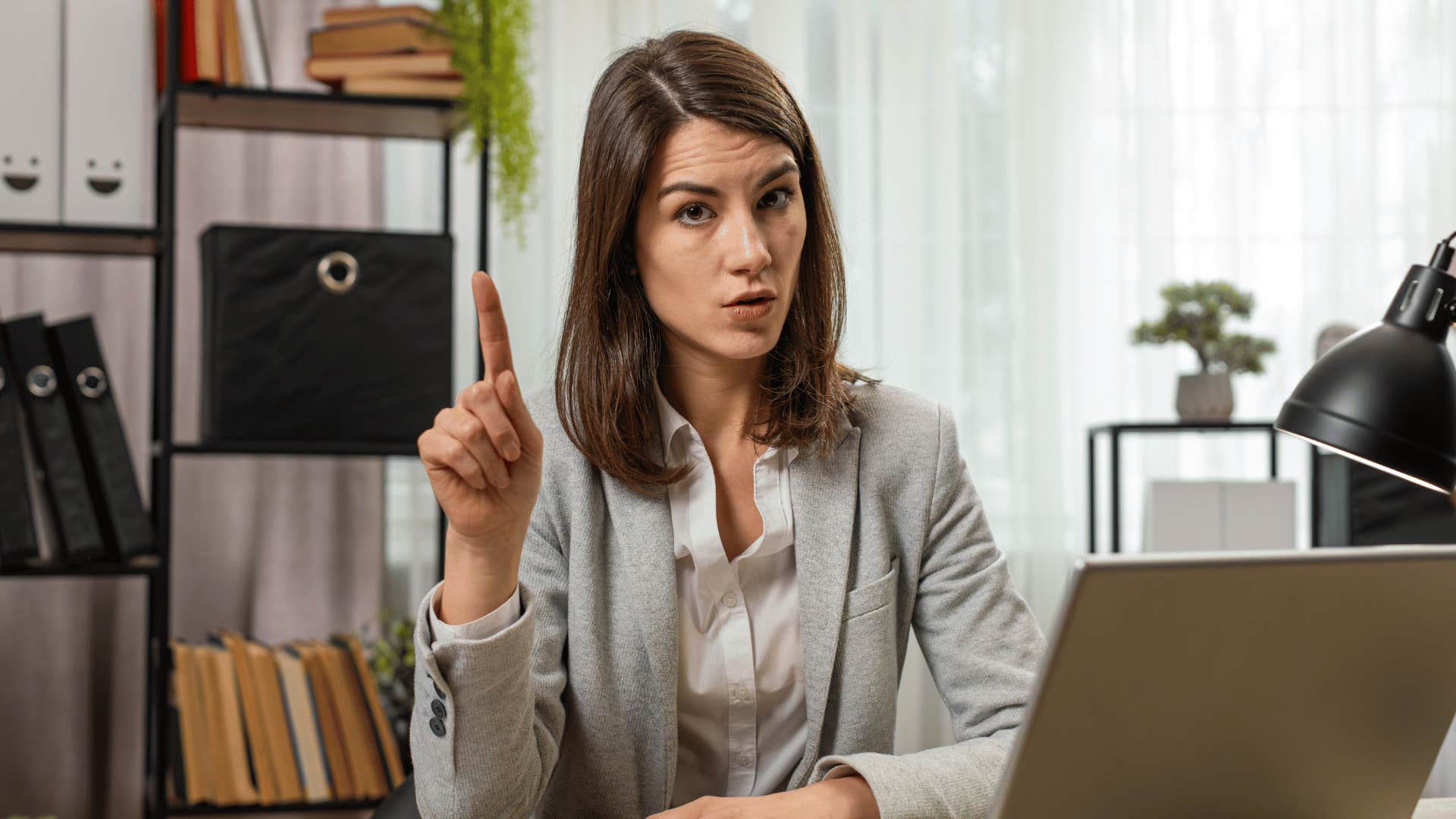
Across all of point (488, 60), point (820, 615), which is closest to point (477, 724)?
point (820, 615)

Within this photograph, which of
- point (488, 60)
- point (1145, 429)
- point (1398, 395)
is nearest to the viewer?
point (1398, 395)

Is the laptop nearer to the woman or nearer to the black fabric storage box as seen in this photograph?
the woman

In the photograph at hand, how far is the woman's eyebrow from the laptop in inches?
23.7

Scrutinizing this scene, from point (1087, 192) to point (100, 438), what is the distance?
2.20 metres

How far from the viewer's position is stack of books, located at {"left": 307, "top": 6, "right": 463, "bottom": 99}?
6.84ft

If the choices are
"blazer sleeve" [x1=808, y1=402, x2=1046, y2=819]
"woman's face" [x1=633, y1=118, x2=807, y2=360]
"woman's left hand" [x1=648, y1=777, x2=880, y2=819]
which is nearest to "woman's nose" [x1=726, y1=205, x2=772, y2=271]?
"woman's face" [x1=633, y1=118, x2=807, y2=360]

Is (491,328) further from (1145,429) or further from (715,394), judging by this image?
(1145,429)

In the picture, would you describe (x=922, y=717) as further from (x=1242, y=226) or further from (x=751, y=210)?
(x=751, y=210)

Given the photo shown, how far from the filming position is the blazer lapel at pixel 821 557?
1.11 meters

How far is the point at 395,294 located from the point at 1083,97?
69.8 inches

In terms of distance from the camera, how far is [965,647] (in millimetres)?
1136

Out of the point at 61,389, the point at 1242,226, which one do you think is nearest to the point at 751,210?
the point at 61,389

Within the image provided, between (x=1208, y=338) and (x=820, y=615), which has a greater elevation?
(x=1208, y=338)

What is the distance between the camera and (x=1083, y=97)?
117 inches
